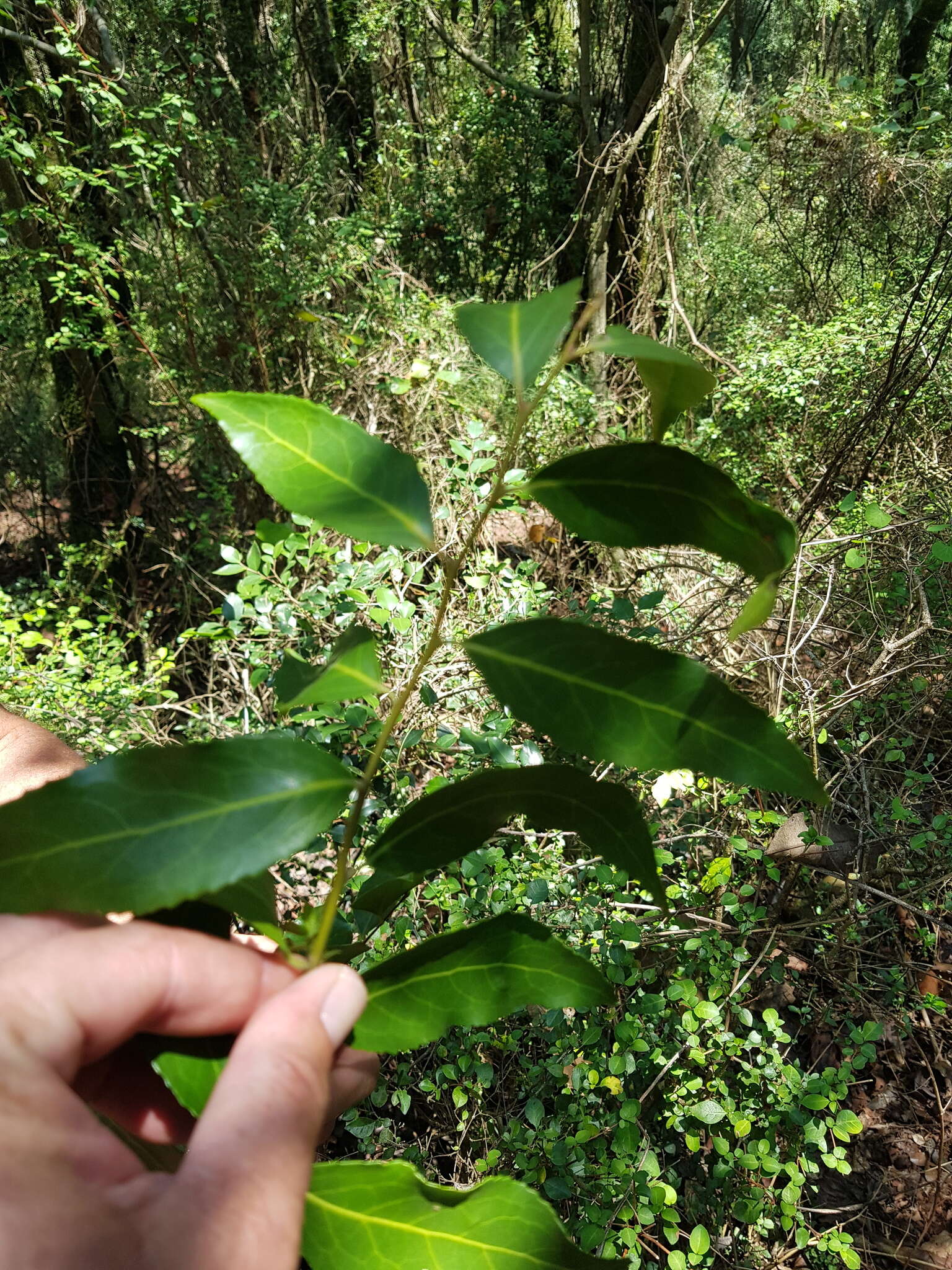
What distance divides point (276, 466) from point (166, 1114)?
58cm

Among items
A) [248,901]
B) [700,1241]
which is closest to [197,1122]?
[248,901]

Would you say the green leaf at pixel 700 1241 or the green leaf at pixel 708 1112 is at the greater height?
the green leaf at pixel 708 1112

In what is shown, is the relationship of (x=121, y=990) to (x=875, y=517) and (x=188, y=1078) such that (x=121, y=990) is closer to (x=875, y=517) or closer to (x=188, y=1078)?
(x=188, y=1078)

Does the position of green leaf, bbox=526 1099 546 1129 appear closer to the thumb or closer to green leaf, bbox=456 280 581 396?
the thumb

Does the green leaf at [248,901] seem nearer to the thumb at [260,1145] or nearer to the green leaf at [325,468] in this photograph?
the thumb at [260,1145]

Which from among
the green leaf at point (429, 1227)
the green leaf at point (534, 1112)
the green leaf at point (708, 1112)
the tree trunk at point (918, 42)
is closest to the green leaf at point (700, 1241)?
the green leaf at point (708, 1112)

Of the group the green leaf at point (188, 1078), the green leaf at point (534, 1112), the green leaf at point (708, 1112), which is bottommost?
the green leaf at point (534, 1112)

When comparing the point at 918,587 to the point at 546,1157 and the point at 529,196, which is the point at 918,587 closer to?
the point at 546,1157

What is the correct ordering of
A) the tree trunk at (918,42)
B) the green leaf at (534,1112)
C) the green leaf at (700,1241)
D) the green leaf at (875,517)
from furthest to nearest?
the tree trunk at (918,42), the green leaf at (875,517), the green leaf at (534,1112), the green leaf at (700,1241)

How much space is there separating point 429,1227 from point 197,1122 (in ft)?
0.72

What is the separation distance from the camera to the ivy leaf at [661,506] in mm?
547

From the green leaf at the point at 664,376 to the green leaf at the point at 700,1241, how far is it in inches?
53.1

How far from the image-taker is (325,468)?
2.20 feet

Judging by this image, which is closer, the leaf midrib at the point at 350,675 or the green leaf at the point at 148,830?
the green leaf at the point at 148,830
